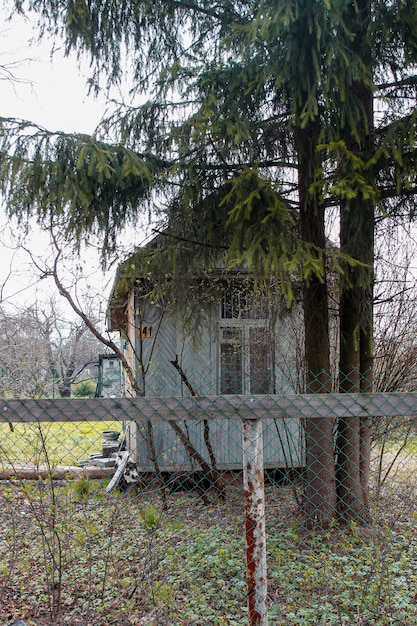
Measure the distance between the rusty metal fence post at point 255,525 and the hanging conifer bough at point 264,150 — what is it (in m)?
1.60

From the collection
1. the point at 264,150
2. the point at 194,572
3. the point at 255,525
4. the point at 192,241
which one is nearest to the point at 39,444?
the point at 194,572

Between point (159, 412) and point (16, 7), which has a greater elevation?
point (16, 7)

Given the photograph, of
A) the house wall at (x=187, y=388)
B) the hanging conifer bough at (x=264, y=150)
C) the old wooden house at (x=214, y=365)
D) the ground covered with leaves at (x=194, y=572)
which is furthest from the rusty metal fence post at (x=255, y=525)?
the house wall at (x=187, y=388)

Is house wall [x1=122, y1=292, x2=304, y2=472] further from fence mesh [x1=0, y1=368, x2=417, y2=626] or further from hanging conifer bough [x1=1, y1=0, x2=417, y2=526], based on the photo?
hanging conifer bough [x1=1, y1=0, x2=417, y2=526]

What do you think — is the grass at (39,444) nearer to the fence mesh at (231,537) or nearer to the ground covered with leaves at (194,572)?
the fence mesh at (231,537)

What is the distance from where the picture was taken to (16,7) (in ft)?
16.4

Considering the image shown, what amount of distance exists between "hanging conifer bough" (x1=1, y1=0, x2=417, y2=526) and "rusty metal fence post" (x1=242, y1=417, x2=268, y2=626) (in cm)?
160

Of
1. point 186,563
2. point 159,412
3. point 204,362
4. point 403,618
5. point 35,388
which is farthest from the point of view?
point 204,362

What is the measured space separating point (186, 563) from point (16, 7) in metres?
5.28

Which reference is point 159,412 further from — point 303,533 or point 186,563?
point 303,533

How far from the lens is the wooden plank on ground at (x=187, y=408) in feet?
8.21

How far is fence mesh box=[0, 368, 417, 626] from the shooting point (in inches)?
99.3

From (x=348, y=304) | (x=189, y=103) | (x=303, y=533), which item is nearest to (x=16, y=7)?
(x=189, y=103)

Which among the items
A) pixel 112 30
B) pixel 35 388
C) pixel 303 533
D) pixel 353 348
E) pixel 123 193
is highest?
pixel 112 30
